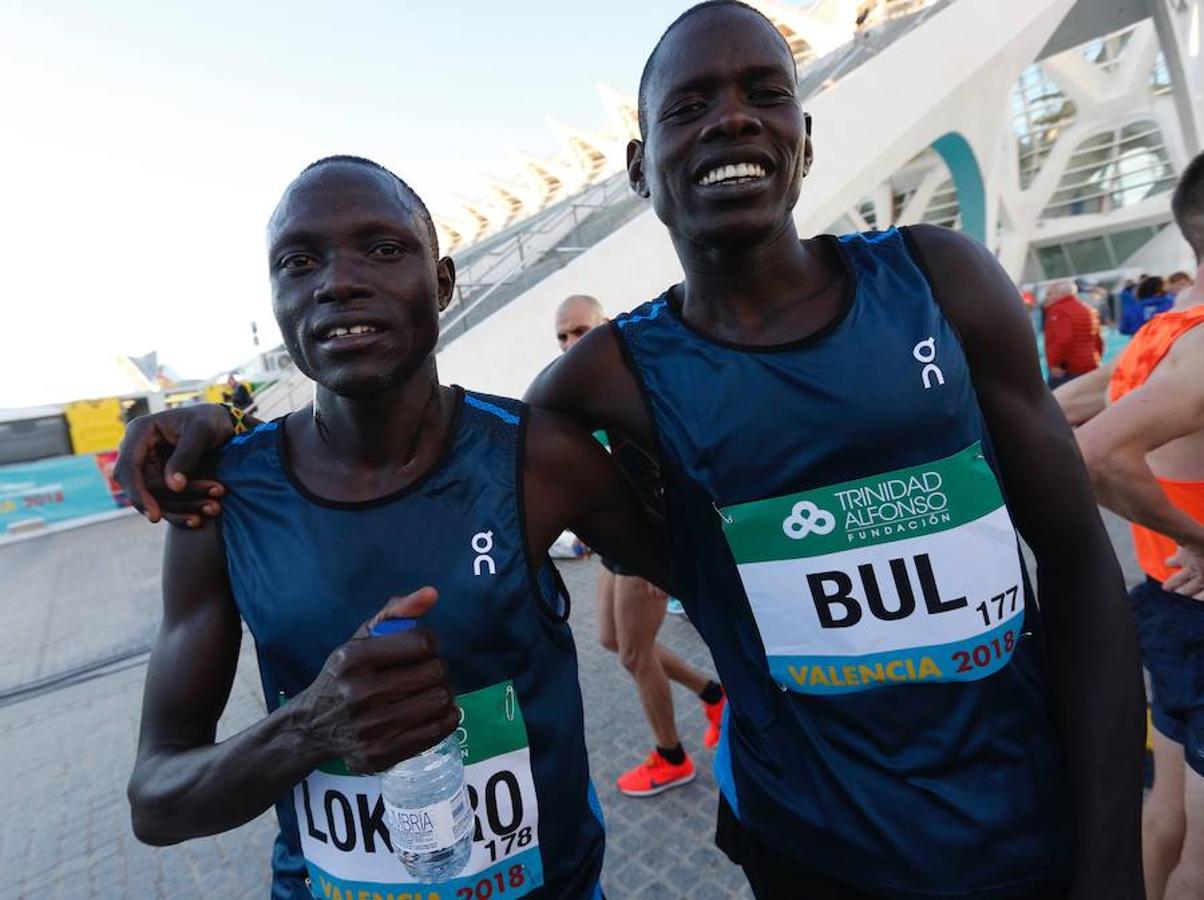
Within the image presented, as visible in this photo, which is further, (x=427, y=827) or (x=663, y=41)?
(x=663, y=41)

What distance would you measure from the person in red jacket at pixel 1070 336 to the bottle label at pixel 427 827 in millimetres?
7917

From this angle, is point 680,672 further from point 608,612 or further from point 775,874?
point 775,874

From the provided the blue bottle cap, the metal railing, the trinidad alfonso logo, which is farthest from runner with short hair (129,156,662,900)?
the metal railing

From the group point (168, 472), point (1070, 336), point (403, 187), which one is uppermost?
point (403, 187)

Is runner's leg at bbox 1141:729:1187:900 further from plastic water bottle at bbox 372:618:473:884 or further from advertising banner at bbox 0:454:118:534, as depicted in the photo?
advertising banner at bbox 0:454:118:534

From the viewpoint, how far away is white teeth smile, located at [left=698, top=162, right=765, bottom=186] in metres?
1.34

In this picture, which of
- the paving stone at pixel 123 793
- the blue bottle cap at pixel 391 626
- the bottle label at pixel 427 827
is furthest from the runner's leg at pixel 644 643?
the blue bottle cap at pixel 391 626

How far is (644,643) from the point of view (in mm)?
3174

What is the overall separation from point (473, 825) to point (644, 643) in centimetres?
192

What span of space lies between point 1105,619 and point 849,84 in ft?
47.7

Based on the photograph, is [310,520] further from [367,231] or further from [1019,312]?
[1019,312]

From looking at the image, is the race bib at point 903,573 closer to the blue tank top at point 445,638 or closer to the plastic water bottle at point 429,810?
the blue tank top at point 445,638

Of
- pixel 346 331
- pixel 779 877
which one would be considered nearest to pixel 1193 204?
pixel 779 877

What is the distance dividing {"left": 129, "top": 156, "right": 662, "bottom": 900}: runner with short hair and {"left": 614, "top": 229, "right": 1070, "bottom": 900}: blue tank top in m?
0.44
